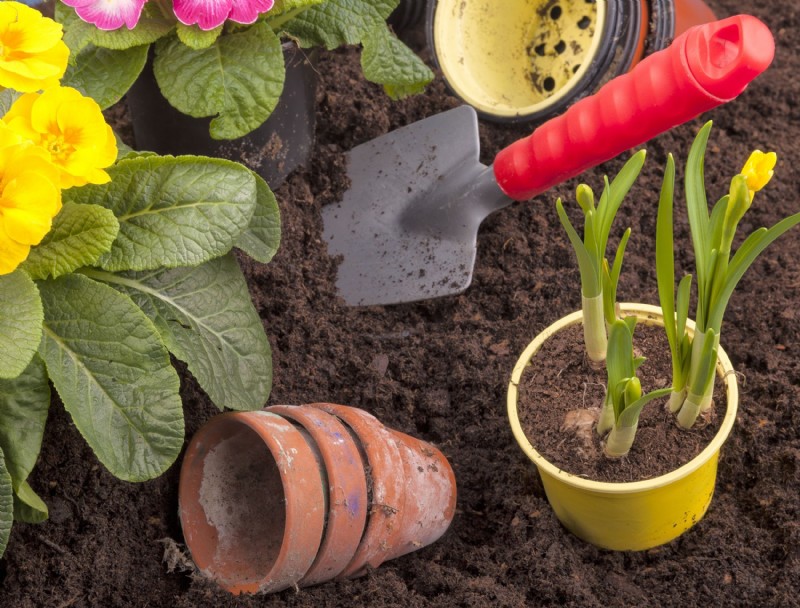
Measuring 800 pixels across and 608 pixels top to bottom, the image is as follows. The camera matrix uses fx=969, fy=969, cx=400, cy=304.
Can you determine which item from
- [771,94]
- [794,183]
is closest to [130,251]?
[794,183]

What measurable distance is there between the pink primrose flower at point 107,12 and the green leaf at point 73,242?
32 centimetres

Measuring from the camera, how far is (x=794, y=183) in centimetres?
206

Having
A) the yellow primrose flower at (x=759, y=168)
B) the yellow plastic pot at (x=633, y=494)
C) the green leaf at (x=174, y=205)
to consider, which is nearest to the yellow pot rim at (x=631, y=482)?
the yellow plastic pot at (x=633, y=494)

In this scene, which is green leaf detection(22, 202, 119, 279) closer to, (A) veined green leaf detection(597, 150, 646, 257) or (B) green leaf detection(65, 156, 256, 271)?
(B) green leaf detection(65, 156, 256, 271)

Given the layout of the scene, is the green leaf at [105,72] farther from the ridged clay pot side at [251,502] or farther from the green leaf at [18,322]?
the ridged clay pot side at [251,502]

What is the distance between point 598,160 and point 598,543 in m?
0.65

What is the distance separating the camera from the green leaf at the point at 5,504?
4.21ft

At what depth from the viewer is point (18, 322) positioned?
1276mm

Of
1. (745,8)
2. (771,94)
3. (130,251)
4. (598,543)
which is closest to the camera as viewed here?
(130,251)

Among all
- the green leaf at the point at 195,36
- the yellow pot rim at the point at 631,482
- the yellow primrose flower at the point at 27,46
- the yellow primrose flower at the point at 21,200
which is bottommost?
the yellow pot rim at the point at 631,482

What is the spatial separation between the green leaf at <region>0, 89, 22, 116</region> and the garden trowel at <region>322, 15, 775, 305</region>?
2.29ft

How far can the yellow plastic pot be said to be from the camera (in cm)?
140

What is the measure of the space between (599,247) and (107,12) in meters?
0.85

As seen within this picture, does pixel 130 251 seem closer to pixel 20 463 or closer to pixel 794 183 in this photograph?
pixel 20 463
